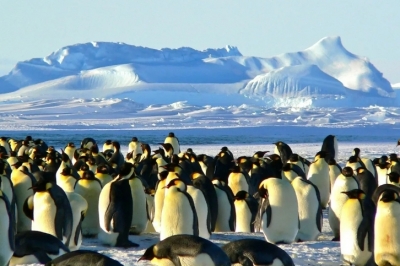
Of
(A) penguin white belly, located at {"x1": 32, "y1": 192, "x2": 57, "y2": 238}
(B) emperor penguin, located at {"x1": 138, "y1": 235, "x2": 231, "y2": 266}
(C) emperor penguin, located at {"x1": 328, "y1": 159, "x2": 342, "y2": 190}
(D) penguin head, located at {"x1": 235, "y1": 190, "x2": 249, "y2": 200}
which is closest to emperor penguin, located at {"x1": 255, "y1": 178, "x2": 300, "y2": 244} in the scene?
(D) penguin head, located at {"x1": 235, "y1": 190, "x2": 249, "y2": 200}

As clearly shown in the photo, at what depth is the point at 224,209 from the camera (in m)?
7.70

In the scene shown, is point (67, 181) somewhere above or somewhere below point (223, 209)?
above

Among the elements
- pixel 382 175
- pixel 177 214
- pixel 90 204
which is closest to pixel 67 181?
pixel 90 204

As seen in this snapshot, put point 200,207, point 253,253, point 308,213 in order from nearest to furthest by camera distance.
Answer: point 253,253, point 200,207, point 308,213

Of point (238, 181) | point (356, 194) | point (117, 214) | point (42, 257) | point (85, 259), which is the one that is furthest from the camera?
point (238, 181)

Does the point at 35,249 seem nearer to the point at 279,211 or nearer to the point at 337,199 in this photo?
the point at 279,211

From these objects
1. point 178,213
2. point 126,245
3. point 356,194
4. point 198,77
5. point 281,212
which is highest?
point 198,77

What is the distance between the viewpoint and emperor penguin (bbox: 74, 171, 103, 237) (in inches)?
287

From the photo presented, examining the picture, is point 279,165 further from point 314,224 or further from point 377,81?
point 377,81

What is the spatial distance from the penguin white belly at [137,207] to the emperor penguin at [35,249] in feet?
6.59

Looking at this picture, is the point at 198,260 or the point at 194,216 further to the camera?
the point at 194,216

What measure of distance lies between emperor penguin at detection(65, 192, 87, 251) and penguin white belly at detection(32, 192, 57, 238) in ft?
0.57

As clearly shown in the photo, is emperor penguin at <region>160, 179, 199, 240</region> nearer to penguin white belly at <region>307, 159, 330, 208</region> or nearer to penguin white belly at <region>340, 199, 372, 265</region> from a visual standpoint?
penguin white belly at <region>340, 199, 372, 265</region>

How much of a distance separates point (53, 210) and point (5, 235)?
41.0 inches
